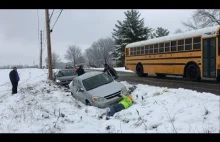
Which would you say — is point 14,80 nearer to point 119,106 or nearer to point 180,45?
point 180,45

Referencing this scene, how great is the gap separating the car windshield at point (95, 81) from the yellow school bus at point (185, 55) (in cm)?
659

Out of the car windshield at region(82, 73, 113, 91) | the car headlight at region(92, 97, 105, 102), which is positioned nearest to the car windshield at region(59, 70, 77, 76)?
the car windshield at region(82, 73, 113, 91)

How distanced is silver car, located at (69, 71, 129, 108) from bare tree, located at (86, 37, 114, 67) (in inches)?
4161

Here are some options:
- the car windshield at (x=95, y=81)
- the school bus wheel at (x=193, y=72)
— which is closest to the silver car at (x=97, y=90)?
the car windshield at (x=95, y=81)

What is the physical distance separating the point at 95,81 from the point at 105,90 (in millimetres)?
1499

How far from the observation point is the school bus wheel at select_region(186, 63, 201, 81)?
2017 centimetres

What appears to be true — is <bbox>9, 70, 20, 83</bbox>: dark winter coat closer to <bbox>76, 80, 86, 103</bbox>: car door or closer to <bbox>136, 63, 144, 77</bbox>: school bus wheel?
<bbox>76, 80, 86, 103</bbox>: car door

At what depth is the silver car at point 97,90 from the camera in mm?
13258

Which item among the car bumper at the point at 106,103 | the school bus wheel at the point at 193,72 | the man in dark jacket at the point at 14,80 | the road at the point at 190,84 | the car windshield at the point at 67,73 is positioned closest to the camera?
the car bumper at the point at 106,103

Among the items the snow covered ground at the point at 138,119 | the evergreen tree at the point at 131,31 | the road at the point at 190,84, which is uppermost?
the evergreen tree at the point at 131,31

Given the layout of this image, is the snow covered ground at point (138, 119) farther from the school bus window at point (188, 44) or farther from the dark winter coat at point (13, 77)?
the dark winter coat at point (13, 77)

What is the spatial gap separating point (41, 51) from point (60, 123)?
6878 cm
